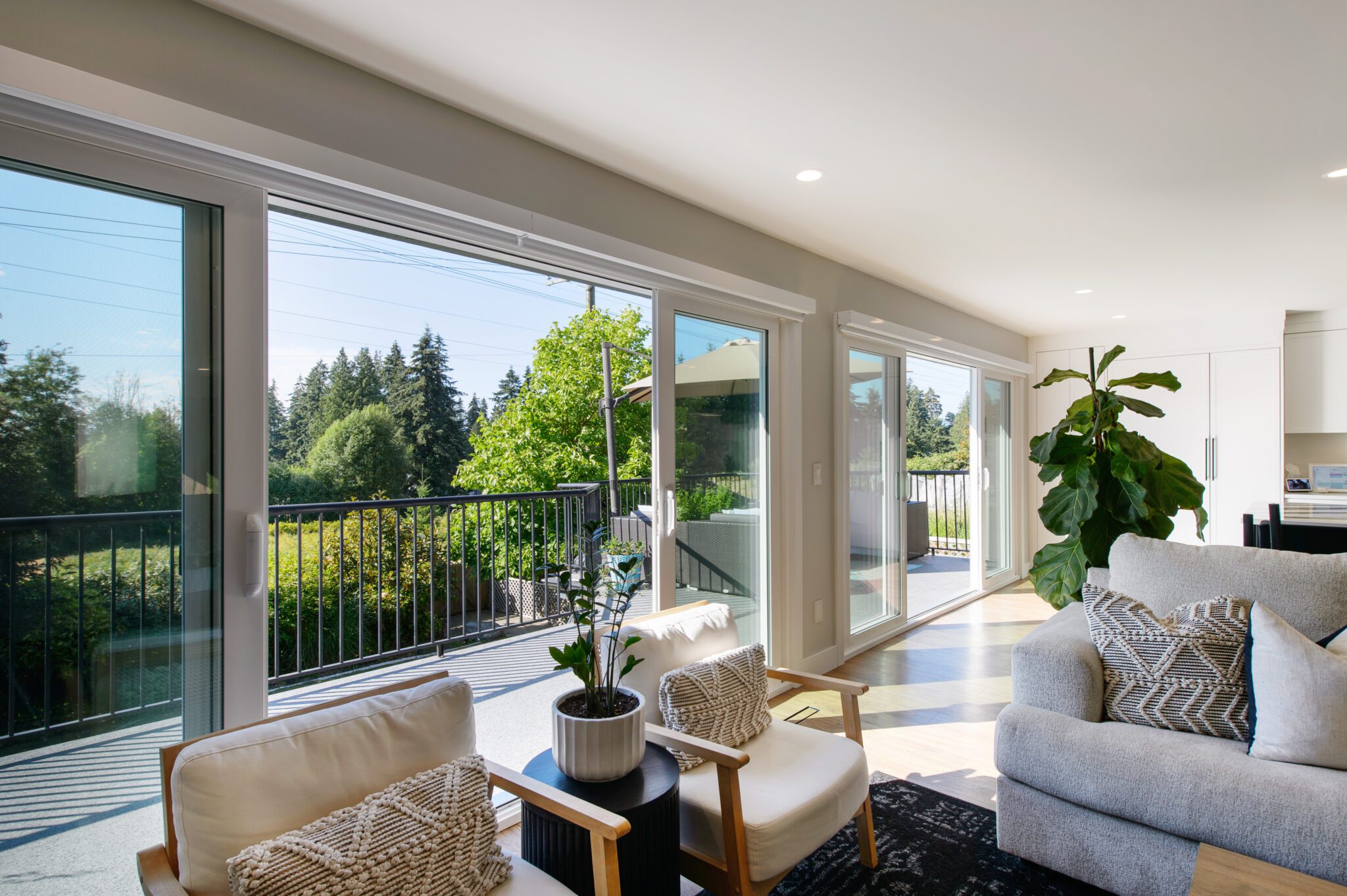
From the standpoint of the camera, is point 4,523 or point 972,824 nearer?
point 4,523

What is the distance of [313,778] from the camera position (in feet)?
→ 4.28

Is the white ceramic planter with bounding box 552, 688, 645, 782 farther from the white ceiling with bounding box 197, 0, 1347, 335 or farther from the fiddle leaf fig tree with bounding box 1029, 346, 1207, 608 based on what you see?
the fiddle leaf fig tree with bounding box 1029, 346, 1207, 608

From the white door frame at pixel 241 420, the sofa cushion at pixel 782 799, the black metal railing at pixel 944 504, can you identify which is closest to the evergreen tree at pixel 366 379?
the white door frame at pixel 241 420

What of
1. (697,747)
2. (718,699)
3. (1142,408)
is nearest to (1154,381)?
(1142,408)

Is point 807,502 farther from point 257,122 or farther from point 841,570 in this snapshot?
point 257,122

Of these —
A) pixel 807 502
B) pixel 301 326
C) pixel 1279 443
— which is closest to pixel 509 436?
pixel 301 326

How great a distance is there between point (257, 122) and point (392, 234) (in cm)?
51

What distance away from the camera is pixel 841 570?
4.07 meters

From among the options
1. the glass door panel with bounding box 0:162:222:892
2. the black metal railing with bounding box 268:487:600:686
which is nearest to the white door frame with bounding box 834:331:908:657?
the black metal railing with bounding box 268:487:600:686

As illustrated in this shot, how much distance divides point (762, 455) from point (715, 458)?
34 centimetres

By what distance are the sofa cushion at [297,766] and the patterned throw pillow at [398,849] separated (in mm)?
45

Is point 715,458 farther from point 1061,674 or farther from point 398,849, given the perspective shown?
point 398,849

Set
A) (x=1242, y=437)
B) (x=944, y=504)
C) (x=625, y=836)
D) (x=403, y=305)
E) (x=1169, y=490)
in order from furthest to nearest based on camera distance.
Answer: (x=944, y=504), (x=1242, y=437), (x=403, y=305), (x=1169, y=490), (x=625, y=836)

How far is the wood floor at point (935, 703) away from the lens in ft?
9.09
